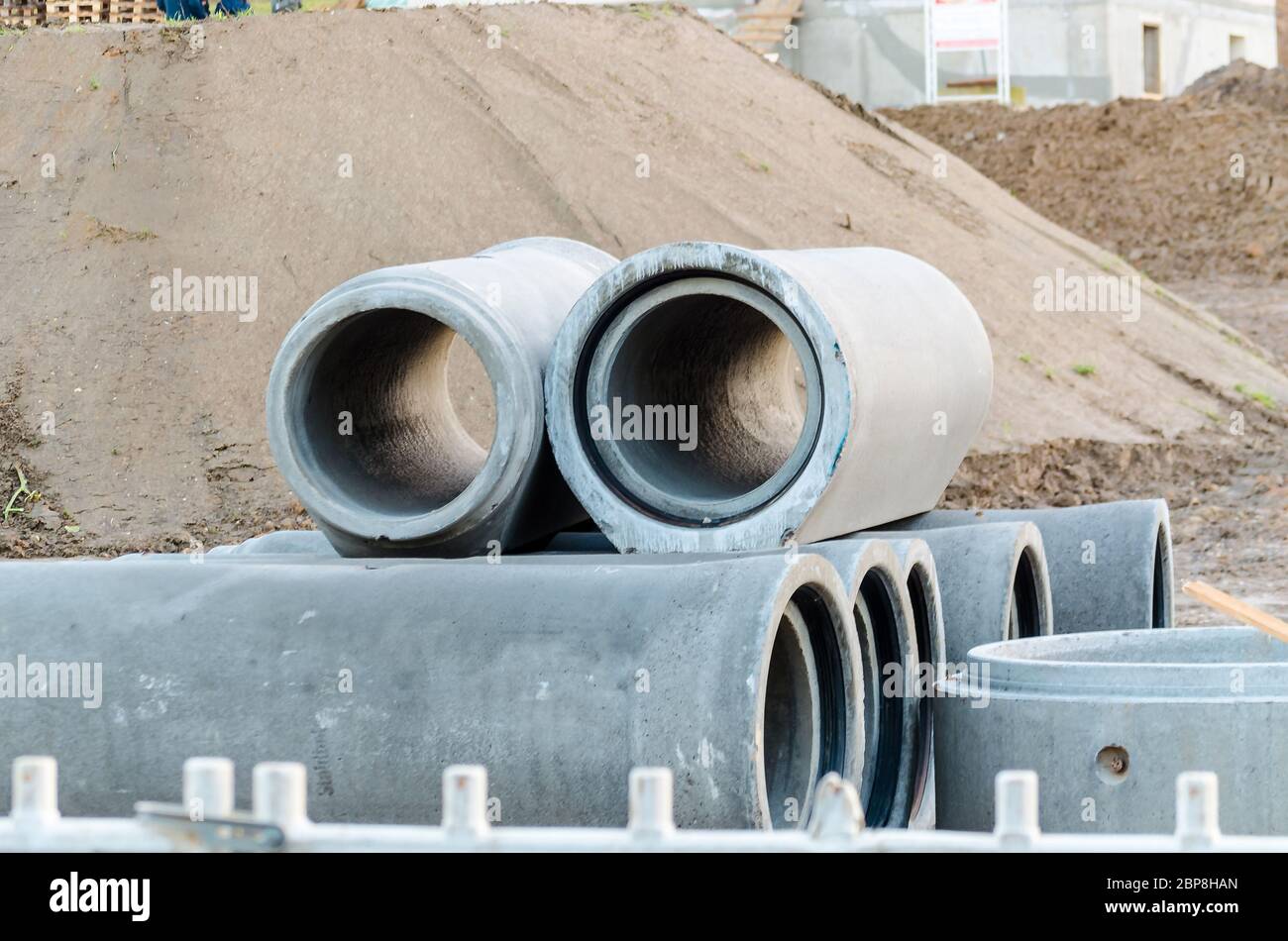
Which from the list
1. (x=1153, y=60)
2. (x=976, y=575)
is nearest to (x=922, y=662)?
(x=976, y=575)

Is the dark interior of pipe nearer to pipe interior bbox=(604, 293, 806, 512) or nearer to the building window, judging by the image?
pipe interior bbox=(604, 293, 806, 512)

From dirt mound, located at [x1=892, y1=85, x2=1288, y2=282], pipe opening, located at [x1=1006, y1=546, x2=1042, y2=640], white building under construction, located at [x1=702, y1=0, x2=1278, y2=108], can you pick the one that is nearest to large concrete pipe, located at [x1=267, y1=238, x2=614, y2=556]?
pipe opening, located at [x1=1006, y1=546, x2=1042, y2=640]

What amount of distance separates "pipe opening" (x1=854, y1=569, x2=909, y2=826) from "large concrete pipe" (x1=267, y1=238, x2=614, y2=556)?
1108 millimetres

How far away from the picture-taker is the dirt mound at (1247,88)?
2679 cm

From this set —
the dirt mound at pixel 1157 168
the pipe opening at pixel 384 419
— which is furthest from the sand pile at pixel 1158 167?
the pipe opening at pixel 384 419

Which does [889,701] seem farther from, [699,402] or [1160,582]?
[1160,582]

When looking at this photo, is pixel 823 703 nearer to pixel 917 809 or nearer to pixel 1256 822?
pixel 917 809

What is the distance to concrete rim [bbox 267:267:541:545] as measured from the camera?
16.9 feet

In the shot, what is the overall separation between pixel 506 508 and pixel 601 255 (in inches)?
75.7

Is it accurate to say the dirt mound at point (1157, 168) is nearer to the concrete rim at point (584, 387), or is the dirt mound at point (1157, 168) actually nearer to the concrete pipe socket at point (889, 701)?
the concrete pipe socket at point (889, 701)

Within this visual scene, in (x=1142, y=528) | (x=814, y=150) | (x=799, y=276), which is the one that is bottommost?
(x=1142, y=528)
